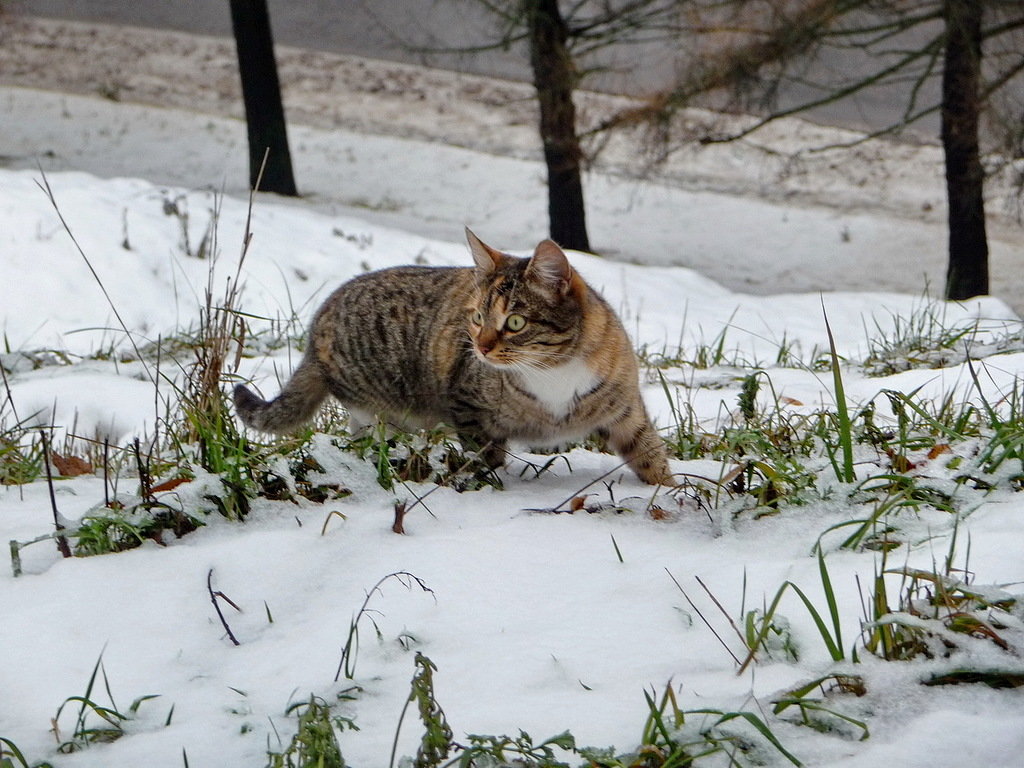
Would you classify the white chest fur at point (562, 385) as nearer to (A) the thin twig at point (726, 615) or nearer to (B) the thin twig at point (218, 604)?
(A) the thin twig at point (726, 615)

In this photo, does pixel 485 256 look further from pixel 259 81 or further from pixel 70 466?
pixel 259 81

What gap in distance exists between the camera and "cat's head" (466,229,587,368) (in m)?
3.44

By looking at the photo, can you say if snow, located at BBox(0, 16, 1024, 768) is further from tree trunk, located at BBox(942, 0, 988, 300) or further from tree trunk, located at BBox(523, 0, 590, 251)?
tree trunk, located at BBox(523, 0, 590, 251)

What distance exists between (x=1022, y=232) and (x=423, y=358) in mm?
13223

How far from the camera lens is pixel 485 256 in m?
3.69

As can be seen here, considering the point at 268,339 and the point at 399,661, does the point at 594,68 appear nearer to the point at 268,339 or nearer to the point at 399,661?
the point at 268,339

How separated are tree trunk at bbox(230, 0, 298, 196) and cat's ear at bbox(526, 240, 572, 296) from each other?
441 inches

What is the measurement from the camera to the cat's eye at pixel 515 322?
11.3 feet

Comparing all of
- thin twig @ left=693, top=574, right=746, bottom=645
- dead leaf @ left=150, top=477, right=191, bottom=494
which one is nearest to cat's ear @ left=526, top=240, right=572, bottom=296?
dead leaf @ left=150, top=477, right=191, bottom=494

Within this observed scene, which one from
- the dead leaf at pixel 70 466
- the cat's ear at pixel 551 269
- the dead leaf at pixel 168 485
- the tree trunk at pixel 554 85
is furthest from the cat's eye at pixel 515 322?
the tree trunk at pixel 554 85

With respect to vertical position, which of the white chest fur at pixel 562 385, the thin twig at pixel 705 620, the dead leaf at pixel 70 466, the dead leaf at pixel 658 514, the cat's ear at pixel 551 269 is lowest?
the thin twig at pixel 705 620

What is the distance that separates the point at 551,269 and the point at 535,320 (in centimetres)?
18

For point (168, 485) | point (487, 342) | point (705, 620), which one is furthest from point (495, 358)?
point (705, 620)

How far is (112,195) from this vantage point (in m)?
9.84
